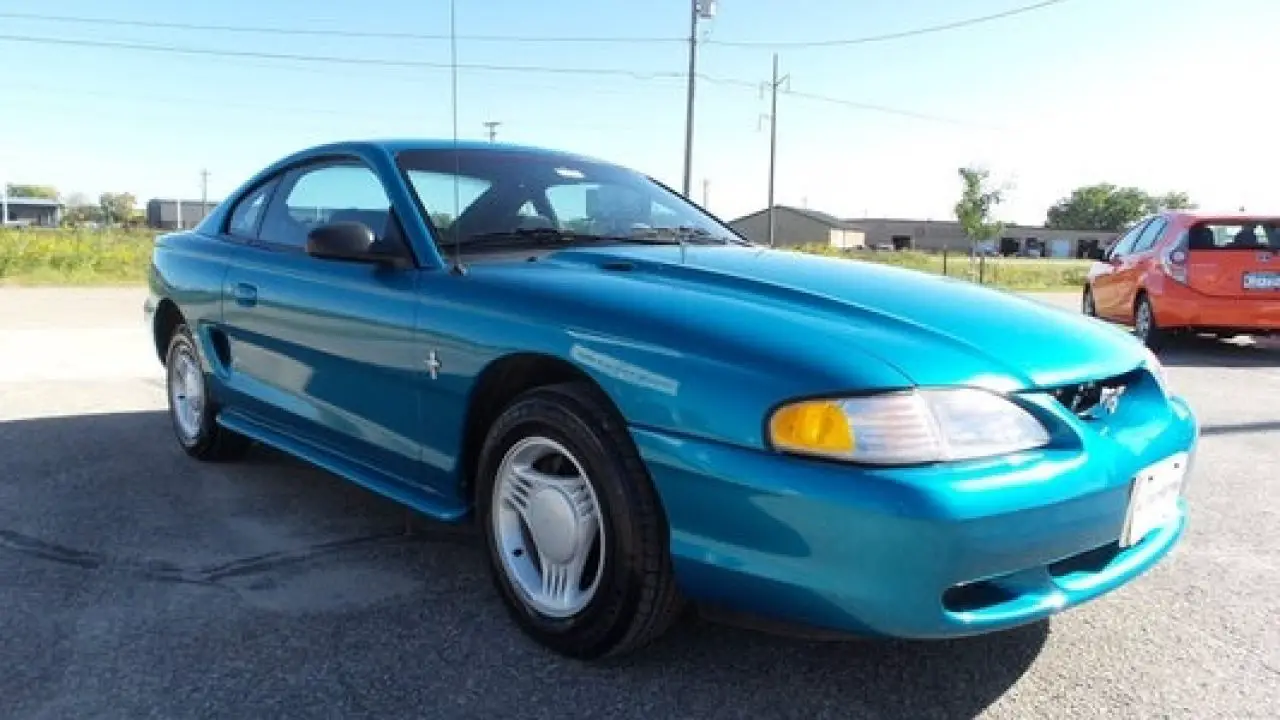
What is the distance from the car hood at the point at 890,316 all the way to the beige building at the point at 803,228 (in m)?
80.0

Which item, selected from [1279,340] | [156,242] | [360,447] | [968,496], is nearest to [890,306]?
[968,496]

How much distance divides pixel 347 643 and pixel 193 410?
2306 millimetres

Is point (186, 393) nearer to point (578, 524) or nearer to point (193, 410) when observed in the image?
point (193, 410)

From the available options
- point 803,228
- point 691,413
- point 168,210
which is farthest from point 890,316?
point 803,228

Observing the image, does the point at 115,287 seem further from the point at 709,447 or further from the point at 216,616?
the point at 709,447

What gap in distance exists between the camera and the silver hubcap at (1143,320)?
9.14 meters

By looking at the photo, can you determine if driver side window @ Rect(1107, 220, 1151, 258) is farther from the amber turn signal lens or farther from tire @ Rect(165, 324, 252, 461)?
the amber turn signal lens

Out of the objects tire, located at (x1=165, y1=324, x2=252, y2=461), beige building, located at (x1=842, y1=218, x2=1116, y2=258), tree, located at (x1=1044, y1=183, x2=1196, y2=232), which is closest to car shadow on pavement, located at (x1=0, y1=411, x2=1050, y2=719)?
tire, located at (x1=165, y1=324, x2=252, y2=461)

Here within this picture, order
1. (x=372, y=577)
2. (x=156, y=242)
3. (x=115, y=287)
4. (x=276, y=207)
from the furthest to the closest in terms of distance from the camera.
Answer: (x=115, y=287)
(x=156, y=242)
(x=276, y=207)
(x=372, y=577)

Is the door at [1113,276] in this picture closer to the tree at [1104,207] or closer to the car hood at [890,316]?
the car hood at [890,316]

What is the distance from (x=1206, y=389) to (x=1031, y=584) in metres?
5.90

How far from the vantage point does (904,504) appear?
6.35ft

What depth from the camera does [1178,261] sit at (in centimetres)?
866

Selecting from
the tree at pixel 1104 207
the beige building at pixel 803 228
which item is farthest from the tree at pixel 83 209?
the tree at pixel 1104 207
